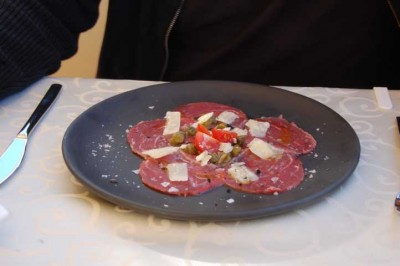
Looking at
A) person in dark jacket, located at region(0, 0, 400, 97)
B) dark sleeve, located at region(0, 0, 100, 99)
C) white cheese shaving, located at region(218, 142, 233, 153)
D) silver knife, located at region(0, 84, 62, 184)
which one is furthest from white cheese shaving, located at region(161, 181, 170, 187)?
person in dark jacket, located at region(0, 0, 400, 97)

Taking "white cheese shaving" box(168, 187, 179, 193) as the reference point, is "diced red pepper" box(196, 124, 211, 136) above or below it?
above

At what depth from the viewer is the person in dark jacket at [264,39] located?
1.25m

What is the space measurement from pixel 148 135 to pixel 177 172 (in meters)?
0.13

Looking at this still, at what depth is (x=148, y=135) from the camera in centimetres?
79

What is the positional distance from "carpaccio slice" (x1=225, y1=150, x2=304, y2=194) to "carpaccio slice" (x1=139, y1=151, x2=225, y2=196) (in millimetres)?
22

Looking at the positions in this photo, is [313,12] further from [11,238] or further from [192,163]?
[11,238]

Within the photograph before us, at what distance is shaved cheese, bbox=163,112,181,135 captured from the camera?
2.63ft

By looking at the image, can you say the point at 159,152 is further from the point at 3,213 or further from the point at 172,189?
the point at 3,213

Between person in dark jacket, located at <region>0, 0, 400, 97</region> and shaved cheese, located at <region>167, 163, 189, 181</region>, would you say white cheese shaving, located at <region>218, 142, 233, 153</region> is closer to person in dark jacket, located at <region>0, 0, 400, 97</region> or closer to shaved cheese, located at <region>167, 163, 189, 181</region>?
shaved cheese, located at <region>167, 163, 189, 181</region>

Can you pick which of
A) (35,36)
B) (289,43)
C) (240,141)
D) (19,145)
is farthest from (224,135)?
(289,43)

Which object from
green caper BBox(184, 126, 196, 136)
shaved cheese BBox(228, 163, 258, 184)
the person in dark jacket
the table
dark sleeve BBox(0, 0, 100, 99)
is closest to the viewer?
the table

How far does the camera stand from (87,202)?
65 cm

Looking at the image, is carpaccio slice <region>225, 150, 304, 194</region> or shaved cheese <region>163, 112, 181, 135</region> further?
shaved cheese <region>163, 112, 181, 135</region>

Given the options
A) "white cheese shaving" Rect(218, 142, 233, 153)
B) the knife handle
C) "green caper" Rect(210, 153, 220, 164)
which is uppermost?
"white cheese shaving" Rect(218, 142, 233, 153)
